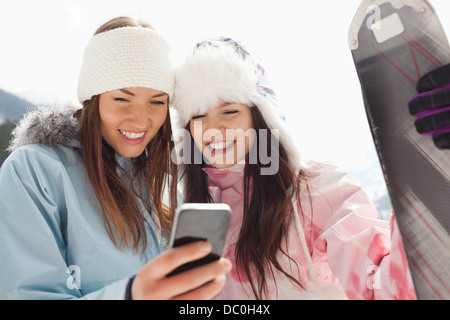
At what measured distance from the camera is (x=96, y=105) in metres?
1.57

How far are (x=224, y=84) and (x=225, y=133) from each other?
213 millimetres

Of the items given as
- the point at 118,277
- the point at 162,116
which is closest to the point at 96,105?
the point at 162,116

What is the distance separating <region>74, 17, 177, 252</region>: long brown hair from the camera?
56.0 inches

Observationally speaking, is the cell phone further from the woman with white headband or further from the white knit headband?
the white knit headband

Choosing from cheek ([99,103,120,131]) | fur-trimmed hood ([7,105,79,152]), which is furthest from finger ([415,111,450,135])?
fur-trimmed hood ([7,105,79,152])

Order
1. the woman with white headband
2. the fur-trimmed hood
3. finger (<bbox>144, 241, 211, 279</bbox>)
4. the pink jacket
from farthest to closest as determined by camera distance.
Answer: the fur-trimmed hood → the woman with white headband → the pink jacket → finger (<bbox>144, 241, 211, 279</bbox>)

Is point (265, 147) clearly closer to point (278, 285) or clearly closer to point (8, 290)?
point (278, 285)

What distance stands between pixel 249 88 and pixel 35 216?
3.18 ft

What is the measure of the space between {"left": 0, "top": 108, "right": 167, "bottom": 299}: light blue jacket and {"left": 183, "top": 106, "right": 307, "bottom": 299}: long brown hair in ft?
1.43

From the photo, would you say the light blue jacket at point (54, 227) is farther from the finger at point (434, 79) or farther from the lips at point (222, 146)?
the finger at point (434, 79)

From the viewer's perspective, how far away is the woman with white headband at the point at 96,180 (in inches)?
45.5

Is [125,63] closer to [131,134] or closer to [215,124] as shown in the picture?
[131,134]

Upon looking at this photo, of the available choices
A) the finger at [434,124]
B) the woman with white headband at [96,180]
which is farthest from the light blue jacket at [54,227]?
the finger at [434,124]

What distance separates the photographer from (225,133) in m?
1.49
